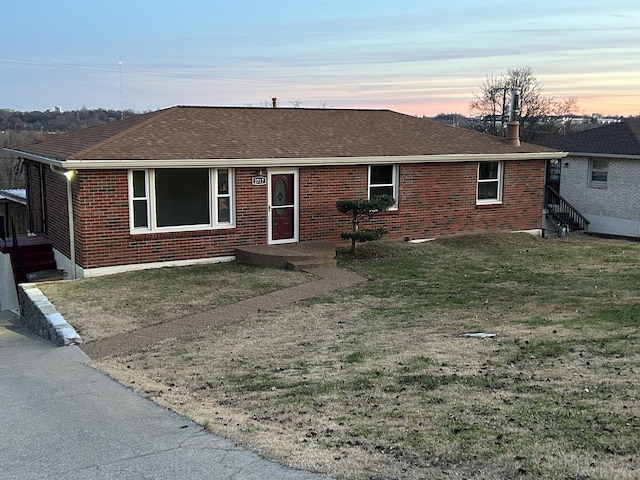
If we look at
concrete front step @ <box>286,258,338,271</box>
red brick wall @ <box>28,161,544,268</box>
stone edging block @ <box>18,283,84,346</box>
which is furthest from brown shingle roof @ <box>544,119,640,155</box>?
stone edging block @ <box>18,283,84,346</box>

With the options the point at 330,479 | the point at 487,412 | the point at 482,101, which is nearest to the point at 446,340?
the point at 487,412

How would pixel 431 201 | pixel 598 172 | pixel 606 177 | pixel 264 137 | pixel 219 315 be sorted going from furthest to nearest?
pixel 598 172 → pixel 606 177 → pixel 431 201 → pixel 264 137 → pixel 219 315

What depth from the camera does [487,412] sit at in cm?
605

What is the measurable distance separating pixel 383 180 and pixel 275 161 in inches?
136

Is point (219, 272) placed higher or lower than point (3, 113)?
lower

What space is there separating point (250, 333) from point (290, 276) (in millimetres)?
4238

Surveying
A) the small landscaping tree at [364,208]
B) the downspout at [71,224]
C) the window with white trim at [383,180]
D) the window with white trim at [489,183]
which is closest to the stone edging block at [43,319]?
the downspout at [71,224]

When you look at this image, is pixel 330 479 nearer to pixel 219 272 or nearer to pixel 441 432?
pixel 441 432

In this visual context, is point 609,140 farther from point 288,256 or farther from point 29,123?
point 29,123

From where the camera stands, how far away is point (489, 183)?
64.7ft

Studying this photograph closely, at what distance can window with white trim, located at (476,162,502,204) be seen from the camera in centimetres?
1955

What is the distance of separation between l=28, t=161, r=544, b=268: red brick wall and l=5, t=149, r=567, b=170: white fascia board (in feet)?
0.86

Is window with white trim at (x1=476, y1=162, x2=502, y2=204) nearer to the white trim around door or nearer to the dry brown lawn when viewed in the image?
the white trim around door

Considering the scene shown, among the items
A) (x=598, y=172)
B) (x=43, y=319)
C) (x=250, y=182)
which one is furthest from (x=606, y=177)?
(x=43, y=319)
